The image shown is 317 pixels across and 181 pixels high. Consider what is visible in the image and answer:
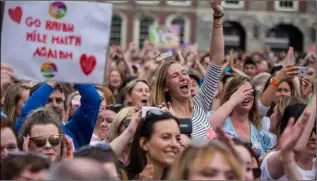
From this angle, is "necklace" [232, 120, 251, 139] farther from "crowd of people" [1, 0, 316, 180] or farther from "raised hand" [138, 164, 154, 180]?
"raised hand" [138, 164, 154, 180]

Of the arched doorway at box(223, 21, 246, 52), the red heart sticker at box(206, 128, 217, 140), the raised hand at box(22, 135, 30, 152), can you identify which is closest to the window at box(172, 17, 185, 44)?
the arched doorway at box(223, 21, 246, 52)

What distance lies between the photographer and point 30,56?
4.76 metres

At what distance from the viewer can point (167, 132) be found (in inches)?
183

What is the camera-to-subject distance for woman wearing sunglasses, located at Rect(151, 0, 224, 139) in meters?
5.93

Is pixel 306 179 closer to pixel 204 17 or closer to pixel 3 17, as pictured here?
pixel 3 17

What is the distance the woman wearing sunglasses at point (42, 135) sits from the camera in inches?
195

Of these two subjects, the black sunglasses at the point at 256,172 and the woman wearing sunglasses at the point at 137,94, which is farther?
the woman wearing sunglasses at the point at 137,94

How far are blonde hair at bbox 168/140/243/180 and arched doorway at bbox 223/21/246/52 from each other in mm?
47327

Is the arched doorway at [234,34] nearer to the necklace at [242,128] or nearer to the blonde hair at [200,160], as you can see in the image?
the necklace at [242,128]

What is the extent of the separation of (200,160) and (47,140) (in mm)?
1464

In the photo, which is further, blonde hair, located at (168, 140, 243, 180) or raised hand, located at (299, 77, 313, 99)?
raised hand, located at (299, 77, 313, 99)

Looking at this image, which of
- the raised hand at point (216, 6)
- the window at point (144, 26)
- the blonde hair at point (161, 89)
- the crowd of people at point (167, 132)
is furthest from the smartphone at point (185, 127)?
the window at point (144, 26)

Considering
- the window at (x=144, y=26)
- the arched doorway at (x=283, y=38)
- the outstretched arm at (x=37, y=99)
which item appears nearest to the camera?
the outstretched arm at (x=37, y=99)

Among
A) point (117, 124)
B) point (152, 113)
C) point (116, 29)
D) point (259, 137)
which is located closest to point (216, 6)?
point (259, 137)
